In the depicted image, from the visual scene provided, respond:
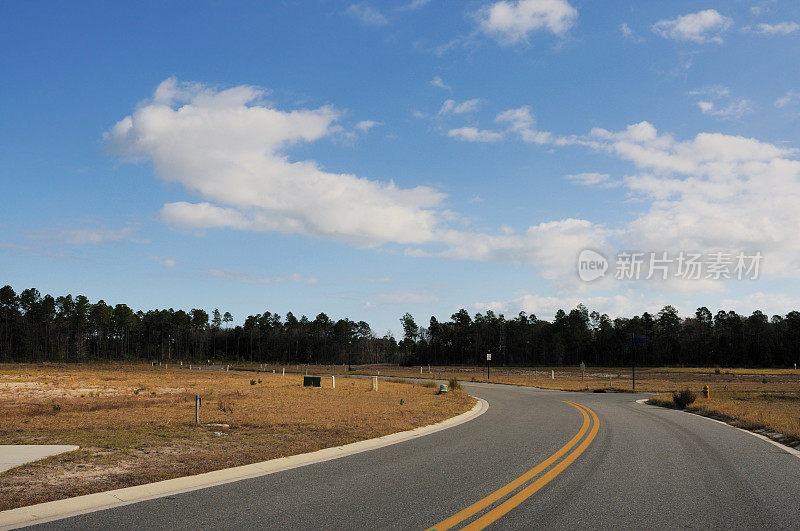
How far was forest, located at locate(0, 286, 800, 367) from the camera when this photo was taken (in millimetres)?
132750

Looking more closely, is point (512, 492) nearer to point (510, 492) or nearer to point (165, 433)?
point (510, 492)

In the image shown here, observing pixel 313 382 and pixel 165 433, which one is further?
pixel 313 382

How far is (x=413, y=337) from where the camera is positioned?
634ft

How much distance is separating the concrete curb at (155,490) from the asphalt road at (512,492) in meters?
0.30

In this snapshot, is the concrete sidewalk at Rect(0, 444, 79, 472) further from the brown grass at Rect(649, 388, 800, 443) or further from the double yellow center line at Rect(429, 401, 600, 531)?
the brown grass at Rect(649, 388, 800, 443)

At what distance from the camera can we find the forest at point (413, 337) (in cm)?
13275

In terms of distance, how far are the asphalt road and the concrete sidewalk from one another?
434 cm

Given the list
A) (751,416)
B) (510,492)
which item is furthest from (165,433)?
(751,416)

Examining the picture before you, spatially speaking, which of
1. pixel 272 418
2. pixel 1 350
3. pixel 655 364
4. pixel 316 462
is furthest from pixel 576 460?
pixel 1 350

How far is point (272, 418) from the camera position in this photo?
16.9 meters

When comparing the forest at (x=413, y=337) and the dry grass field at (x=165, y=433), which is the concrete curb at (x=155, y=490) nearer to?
the dry grass field at (x=165, y=433)

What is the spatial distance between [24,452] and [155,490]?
4975 mm

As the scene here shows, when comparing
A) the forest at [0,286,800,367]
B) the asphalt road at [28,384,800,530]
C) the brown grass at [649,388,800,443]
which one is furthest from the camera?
the forest at [0,286,800,367]

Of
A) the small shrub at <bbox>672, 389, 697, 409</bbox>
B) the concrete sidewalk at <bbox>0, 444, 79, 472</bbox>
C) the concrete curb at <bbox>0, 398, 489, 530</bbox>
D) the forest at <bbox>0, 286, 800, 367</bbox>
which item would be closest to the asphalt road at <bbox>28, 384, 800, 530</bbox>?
the concrete curb at <bbox>0, 398, 489, 530</bbox>
